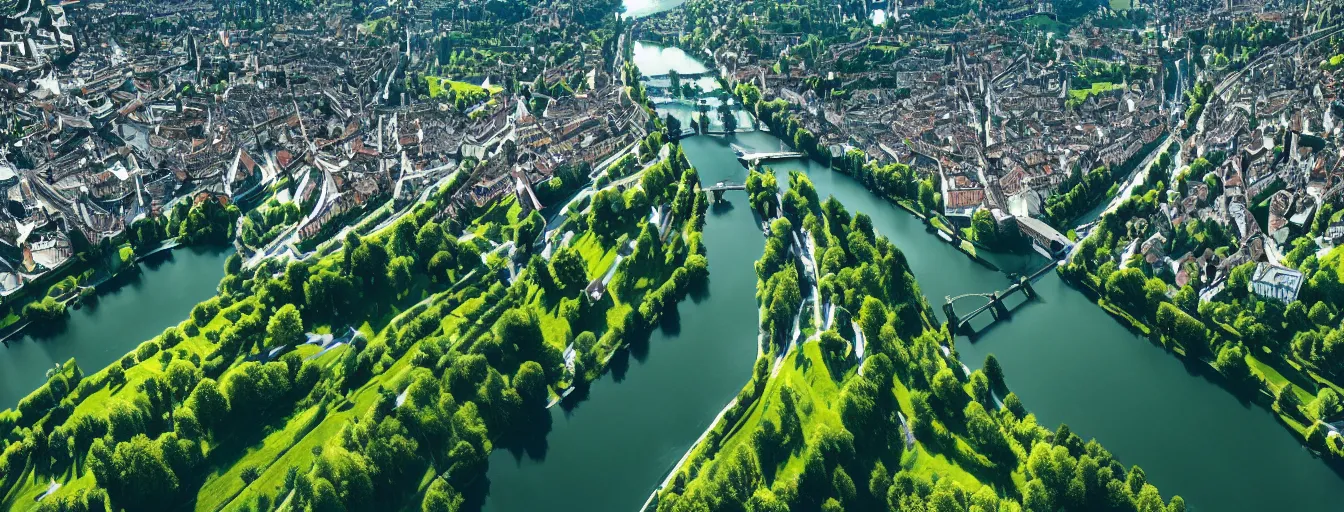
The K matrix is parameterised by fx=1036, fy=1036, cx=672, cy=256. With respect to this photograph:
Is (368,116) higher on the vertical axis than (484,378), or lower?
higher

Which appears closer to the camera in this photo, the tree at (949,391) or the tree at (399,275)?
the tree at (949,391)

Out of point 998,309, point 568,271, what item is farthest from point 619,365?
point 998,309

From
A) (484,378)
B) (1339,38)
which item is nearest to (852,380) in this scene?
(484,378)

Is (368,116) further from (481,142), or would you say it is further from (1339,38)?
(1339,38)

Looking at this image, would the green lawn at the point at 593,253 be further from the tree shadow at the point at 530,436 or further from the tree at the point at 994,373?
the tree at the point at 994,373

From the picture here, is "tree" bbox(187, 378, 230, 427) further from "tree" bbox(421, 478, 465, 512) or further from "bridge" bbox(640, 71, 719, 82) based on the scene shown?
"bridge" bbox(640, 71, 719, 82)

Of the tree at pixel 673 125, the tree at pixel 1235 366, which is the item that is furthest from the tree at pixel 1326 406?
the tree at pixel 673 125

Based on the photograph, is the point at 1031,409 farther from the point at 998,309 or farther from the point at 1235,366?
the point at 998,309
